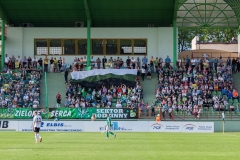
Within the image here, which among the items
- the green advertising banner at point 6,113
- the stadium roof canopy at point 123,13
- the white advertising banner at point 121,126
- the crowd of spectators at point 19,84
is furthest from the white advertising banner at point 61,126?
the stadium roof canopy at point 123,13

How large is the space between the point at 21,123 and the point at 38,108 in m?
4.02

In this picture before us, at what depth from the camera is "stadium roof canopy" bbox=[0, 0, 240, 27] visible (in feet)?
162

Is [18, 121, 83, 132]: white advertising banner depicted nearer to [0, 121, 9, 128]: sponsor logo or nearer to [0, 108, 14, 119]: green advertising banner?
[0, 121, 9, 128]: sponsor logo

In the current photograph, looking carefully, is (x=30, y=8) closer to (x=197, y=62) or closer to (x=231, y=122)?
(x=197, y=62)

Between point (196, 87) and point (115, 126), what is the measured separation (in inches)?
409

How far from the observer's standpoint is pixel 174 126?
131 feet

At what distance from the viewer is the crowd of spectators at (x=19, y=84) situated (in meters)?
45.9

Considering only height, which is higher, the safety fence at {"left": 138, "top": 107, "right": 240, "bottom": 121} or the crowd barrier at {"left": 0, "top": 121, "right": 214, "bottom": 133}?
the safety fence at {"left": 138, "top": 107, "right": 240, "bottom": 121}

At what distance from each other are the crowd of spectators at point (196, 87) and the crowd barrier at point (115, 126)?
372 cm

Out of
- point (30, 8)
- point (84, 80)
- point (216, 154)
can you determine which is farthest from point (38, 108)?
point (216, 154)

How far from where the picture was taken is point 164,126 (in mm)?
40156

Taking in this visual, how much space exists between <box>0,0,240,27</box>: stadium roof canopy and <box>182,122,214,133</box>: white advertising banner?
504 inches

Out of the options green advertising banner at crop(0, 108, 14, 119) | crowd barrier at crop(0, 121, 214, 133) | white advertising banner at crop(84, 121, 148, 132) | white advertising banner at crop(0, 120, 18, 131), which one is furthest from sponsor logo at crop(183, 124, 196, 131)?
green advertising banner at crop(0, 108, 14, 119)

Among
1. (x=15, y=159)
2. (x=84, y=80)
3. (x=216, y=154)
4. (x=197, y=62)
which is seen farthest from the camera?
(x=197, y=62)
